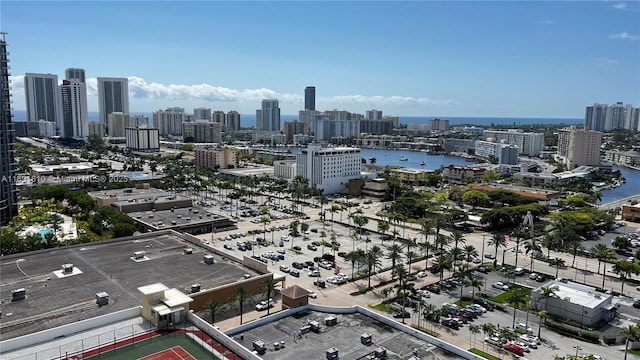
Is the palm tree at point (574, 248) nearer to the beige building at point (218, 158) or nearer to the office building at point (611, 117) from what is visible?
the beige building at point (218, 158)

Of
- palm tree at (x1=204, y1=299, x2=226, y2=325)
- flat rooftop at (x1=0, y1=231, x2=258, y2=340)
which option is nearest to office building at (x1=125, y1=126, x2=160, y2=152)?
flat rooftop at (x1=0, y1=231, x2=258, y2=340)

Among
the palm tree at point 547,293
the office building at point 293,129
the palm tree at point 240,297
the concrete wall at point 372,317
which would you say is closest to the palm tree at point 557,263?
the palm tree at point 547,293

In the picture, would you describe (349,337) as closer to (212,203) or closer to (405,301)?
(405,301)

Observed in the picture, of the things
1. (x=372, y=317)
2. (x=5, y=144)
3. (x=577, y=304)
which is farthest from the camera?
(x=5, y=144)

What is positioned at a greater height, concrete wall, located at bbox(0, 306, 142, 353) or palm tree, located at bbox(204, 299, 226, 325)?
concrete wall, located at bbox(0, 306, 142, 353)

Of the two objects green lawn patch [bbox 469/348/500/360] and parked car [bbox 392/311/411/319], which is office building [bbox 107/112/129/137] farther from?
green lawn patch [bbox 469/348/500/360]

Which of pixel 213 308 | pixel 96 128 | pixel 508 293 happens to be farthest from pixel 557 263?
pixel 96 128

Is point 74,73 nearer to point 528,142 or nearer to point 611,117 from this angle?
point 528,142
